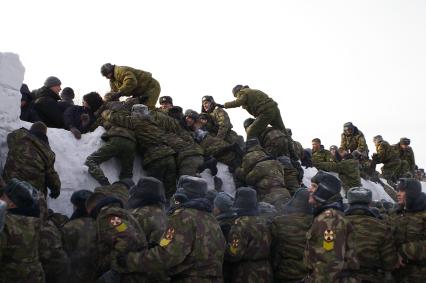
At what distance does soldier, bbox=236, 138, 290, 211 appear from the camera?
1012cm

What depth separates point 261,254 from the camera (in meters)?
6.31

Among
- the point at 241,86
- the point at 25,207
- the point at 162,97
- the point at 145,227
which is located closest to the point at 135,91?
the point at 162,97

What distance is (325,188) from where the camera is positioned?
5578 mm

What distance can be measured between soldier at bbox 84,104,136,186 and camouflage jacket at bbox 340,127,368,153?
9885 millimetres

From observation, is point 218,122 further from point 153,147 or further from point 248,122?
point 153,147

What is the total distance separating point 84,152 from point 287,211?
3892 mm

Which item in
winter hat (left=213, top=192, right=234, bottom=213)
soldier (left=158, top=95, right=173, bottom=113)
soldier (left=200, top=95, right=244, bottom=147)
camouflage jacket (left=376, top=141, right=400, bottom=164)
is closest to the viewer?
winter hat (left=213, top=192, right=234, bottom=213)

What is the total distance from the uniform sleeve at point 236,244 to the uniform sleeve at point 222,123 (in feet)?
18.1

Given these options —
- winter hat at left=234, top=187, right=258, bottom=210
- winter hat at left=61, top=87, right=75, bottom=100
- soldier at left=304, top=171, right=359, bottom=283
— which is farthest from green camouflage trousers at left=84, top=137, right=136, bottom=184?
soldier at left=304, top=171, right=359, bottom=283

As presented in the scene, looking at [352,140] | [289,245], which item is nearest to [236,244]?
[289,245]

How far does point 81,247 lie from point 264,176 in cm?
513

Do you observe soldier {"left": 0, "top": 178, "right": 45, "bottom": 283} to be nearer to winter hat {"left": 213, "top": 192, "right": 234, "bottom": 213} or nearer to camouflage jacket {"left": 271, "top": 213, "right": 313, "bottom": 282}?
winter hat {"left": 213, "top": 192, "right": 234, "bottom": 213}

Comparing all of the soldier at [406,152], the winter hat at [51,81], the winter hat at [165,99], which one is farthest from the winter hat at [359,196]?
the soldier at [406,152]

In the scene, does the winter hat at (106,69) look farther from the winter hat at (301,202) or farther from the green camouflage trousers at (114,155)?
the winter hat at (301,202)
